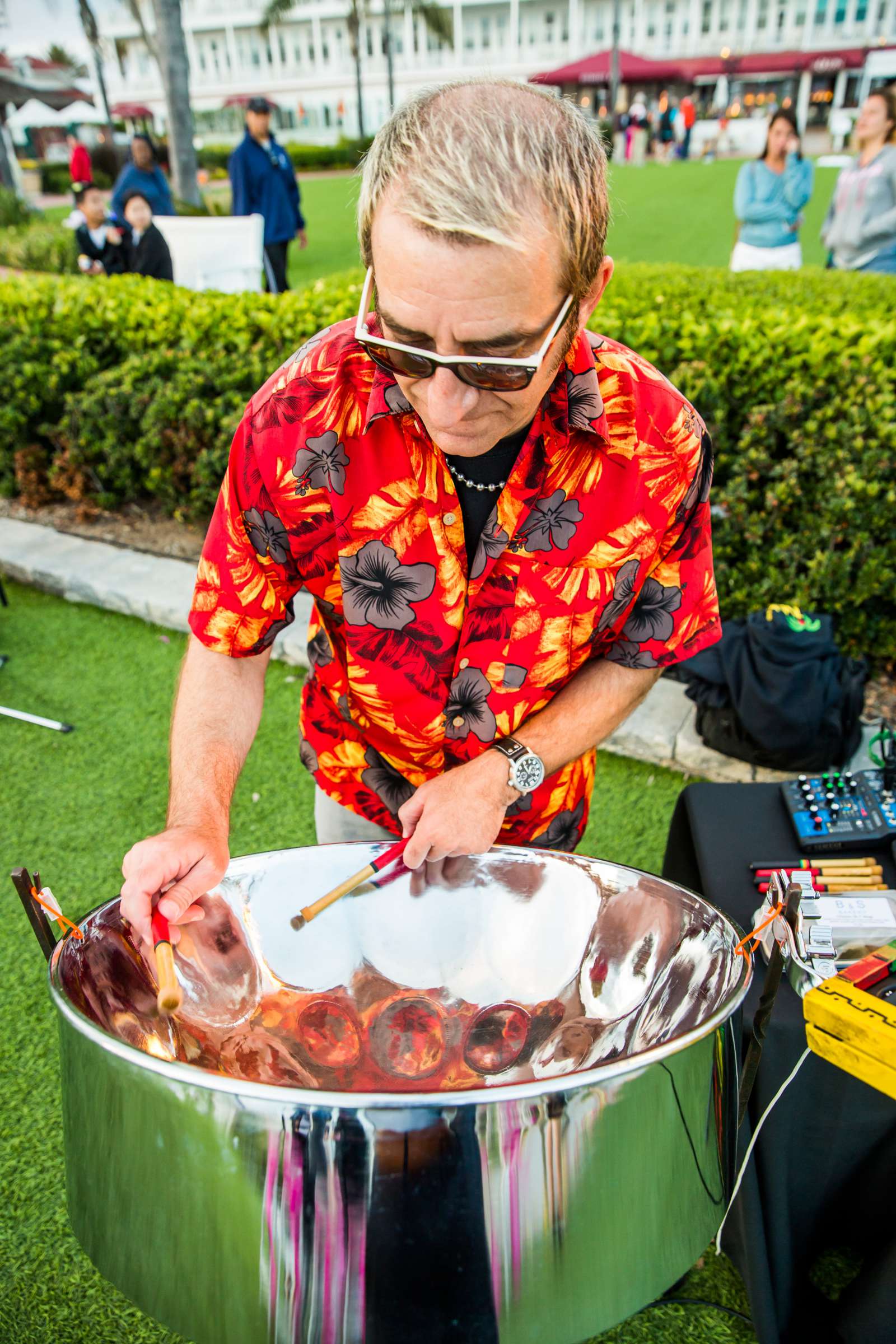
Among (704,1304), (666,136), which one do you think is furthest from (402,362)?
(666,136)

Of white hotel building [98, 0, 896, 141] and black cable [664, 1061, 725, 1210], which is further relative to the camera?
white hotel building [98, 0, 896, 141]

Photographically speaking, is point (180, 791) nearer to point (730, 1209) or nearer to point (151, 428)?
point (730, 1209)

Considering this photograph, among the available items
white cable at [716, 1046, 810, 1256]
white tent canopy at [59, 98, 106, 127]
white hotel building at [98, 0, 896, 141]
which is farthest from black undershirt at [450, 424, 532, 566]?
white hotel building at [98, 0, 896, 141]

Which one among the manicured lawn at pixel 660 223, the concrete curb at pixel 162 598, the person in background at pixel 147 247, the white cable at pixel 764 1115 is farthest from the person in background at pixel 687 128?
the white cable at pixel 764 1115

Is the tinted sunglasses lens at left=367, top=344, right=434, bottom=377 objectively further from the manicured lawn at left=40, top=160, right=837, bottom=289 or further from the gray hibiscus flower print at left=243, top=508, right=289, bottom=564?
the manicured lawn at left=40, top=160, right=837, bottom=289

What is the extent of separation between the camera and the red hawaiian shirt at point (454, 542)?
861mm

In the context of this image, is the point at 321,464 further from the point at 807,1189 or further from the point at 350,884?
the point at 807,1189

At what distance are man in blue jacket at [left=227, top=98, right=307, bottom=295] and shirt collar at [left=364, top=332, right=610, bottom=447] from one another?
5.23 meters

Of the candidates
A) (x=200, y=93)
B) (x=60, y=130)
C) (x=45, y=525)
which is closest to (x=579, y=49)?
(x=200, y=93)

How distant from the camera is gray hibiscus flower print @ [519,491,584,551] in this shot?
0.89 meters

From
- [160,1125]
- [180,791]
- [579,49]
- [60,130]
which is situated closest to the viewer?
[160,1125]

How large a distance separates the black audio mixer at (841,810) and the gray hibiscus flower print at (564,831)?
297 millimetres

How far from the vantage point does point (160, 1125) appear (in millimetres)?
567

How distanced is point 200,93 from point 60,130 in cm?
879
